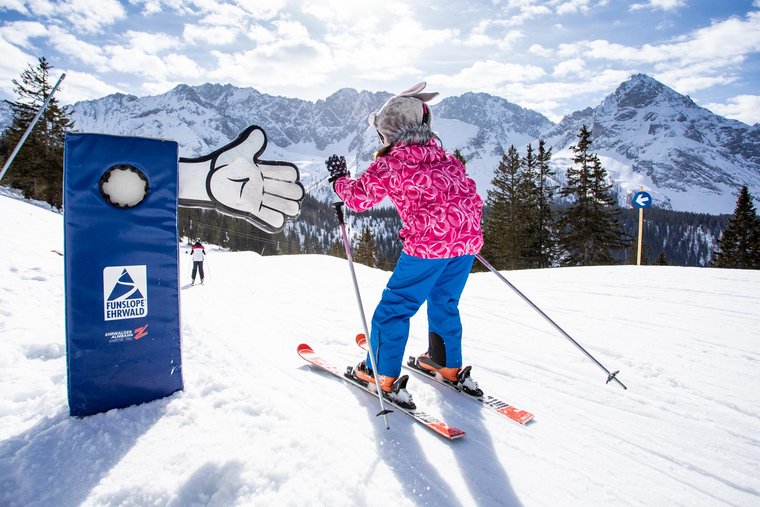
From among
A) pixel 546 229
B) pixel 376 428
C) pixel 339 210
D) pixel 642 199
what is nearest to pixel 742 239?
pixel 546 229

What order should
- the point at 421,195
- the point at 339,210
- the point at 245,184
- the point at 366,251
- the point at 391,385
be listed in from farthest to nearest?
the point at 366,251, the point at 339,210, the point at 245,184, the point at 391,385, the point at 421,195

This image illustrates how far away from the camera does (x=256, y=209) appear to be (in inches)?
107

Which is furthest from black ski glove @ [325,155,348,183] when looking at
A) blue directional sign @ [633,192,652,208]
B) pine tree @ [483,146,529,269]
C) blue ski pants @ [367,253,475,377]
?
pine tree @ [483,146,529,269]

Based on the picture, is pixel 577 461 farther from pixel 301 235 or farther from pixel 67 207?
pixel 301 235

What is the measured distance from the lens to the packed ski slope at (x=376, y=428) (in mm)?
1623

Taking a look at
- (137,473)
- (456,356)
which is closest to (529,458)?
(456,356)

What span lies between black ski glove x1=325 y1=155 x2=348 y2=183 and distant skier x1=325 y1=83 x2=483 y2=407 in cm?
6

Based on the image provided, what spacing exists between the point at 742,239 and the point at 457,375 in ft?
149

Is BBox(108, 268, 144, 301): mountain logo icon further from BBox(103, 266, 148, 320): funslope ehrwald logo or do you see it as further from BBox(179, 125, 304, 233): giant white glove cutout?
BBox(179, 125, 304, 233): giant white glove cutout

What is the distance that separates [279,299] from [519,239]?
2847 cm

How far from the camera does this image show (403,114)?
8.21ft

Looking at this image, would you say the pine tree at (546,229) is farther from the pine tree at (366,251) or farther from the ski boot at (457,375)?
the ski boot at (457,375)

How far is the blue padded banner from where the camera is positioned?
1.97m

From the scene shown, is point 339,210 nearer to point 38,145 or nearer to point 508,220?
point 508,220
